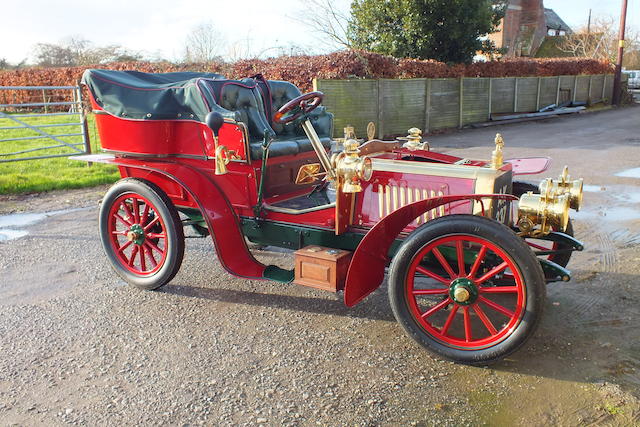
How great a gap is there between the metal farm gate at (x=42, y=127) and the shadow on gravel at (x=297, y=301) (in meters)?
5.77

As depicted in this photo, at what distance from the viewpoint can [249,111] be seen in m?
4.32

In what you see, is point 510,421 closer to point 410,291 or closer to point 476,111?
point 410,291

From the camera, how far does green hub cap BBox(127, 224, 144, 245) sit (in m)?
3.86

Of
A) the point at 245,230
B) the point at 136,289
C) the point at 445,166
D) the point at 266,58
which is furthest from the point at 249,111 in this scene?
the point at 266,58

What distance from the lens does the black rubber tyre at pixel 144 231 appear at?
3633 mm

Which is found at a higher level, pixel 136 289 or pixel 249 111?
pixel 249 111

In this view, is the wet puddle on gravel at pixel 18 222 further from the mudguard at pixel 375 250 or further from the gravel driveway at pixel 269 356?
the mudguard at pixel 375 250

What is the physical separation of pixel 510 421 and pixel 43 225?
500cm

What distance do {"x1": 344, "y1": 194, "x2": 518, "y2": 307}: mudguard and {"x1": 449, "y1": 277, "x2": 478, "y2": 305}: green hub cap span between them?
1.38 feet

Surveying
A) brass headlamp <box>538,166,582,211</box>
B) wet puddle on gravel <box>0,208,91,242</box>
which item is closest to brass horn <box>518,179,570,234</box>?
brass headlamp <box>538,166,582,211</box>

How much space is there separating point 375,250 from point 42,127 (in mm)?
9379

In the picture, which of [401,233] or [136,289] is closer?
[401,233]

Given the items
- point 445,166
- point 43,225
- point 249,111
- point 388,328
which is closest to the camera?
point 445,166

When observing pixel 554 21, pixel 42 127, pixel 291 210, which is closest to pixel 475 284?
pixel 291 210
